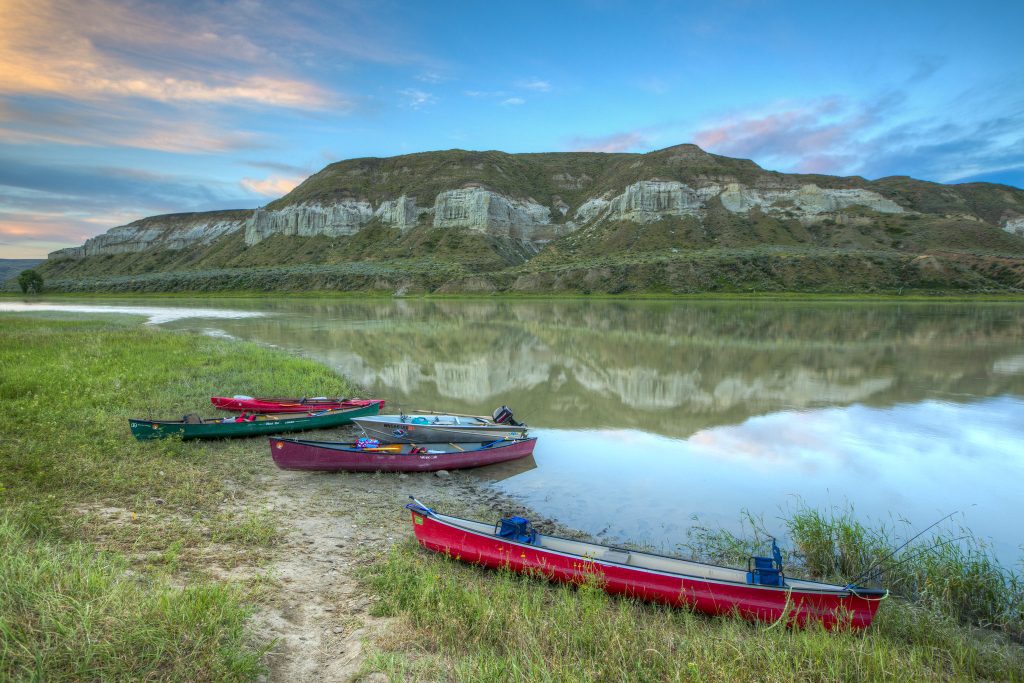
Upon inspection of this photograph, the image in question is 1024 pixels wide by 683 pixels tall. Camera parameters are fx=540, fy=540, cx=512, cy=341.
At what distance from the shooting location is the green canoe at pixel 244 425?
1525 centimetres

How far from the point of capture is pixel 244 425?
17.1m

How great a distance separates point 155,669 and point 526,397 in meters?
19.7

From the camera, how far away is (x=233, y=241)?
7584 inches

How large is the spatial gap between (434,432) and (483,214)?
6115 inches

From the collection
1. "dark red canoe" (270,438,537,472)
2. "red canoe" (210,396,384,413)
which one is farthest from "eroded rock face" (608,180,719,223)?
"dark red canoe" (270,438,537,472)

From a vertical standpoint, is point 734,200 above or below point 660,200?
below

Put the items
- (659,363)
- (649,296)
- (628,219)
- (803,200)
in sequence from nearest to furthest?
1. (659,363)
2. (649,296)
3. (803,200)
4. (628,219)

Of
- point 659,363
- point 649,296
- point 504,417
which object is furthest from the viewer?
point 649,296

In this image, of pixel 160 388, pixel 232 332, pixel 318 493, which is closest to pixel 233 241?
pixel 232 332

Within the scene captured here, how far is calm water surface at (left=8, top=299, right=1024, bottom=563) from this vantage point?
1310cm

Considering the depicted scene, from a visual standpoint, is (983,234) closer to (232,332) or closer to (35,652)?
(232,332)

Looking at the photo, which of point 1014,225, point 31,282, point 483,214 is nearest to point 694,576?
point 483,214

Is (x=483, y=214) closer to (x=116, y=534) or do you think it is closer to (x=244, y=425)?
(x=244, y=425)

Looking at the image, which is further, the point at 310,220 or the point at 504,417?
the point at 310,220
